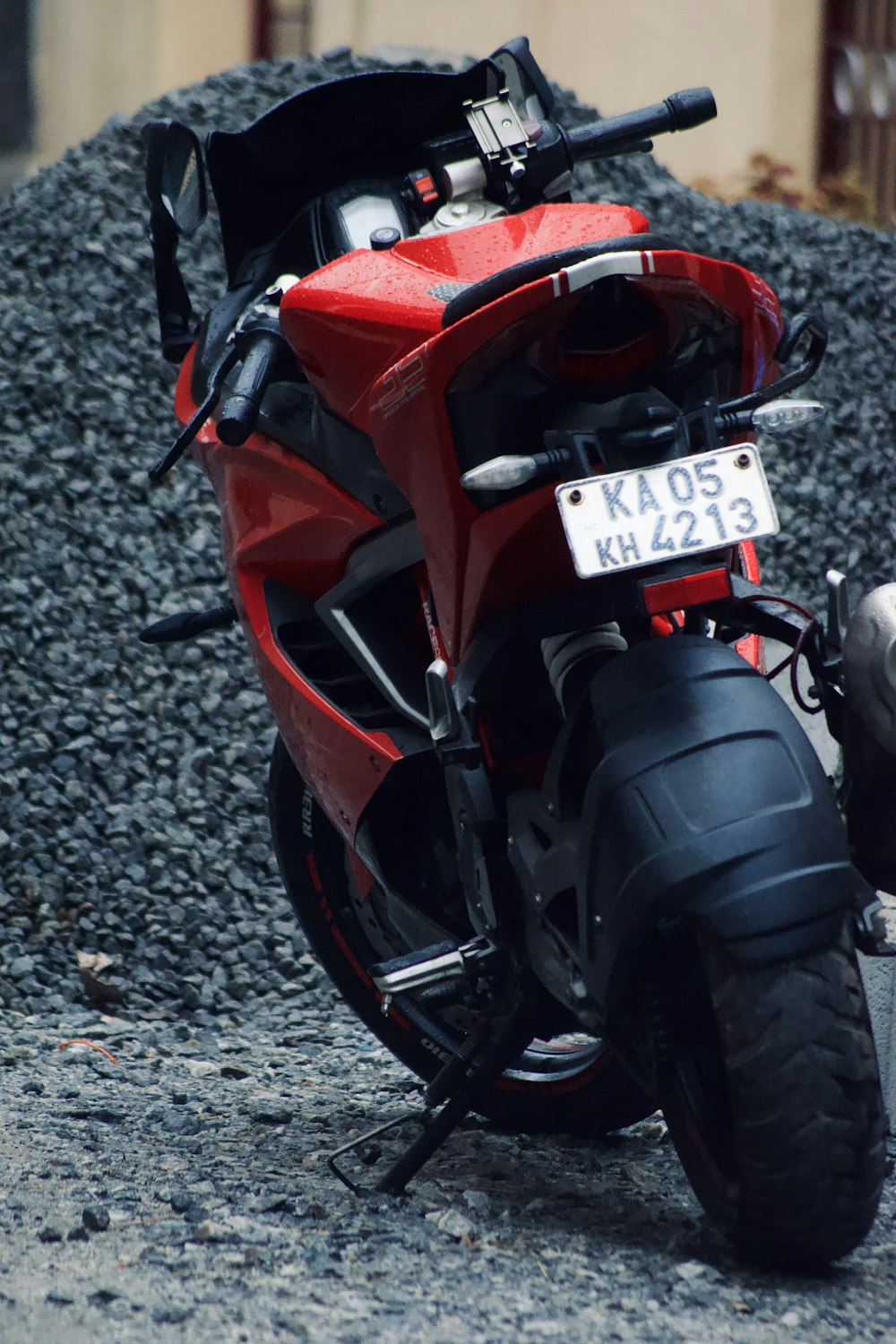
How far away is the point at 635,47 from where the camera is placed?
892 cm

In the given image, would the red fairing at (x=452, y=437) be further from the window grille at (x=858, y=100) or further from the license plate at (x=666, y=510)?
the window grille at (x=858, y=100)

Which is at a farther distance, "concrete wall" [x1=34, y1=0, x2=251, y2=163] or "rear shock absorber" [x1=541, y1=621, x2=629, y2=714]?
"concrete wall" [x1=34, y1=0, x2=251, y2=163]

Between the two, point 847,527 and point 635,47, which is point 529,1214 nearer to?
point 847,527

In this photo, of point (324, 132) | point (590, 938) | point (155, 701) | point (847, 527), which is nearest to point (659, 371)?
point (590, 938)

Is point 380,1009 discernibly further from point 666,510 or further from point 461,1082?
point 666,510

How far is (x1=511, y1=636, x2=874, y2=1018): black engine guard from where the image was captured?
1920 mm

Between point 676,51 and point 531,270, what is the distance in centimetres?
742

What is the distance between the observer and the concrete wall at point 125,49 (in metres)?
10.0

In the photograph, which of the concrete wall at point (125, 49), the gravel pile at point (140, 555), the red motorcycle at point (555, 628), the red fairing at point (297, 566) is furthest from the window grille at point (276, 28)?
the red fairing at point (297, 566)

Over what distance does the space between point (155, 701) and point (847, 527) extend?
2687 millimetres

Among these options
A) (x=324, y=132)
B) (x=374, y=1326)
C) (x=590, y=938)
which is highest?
(x=324, y=132)

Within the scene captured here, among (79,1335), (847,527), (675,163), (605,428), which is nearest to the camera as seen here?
(79,1335)

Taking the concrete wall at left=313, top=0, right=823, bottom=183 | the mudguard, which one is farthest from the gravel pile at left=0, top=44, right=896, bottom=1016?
the mudguard

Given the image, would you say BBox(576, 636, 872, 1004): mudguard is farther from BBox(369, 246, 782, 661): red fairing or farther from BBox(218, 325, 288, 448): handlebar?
BBox(218, 325, 288, 448): handlebar
